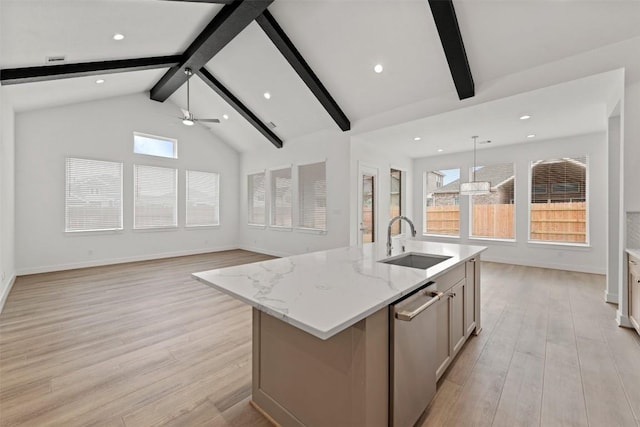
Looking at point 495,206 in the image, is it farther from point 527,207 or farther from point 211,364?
point 211,364

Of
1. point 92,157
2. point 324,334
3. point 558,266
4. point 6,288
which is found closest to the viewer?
point 324,334

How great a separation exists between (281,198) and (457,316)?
223 inches

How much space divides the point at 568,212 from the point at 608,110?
264 cm

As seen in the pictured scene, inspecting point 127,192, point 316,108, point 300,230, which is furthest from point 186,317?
point 127,192

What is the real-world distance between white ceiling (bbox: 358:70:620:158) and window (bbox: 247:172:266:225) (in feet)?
11.5

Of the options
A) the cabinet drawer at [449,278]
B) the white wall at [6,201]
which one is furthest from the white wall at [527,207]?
the white wall at [6,201]

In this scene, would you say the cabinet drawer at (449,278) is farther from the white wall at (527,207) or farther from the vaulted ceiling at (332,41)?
the white wall at (527,207)

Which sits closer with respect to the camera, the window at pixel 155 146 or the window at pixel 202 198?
the window at pixel 155 146

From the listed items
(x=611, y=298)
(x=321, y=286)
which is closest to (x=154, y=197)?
(x=321, y=286)

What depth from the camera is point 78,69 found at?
4.08m

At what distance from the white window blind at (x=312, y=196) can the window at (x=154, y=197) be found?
346cm

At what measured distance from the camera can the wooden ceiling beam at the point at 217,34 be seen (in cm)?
341

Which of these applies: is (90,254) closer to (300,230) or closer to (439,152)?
(300,230)

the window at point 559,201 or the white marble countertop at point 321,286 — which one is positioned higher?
the window at point 559,201
